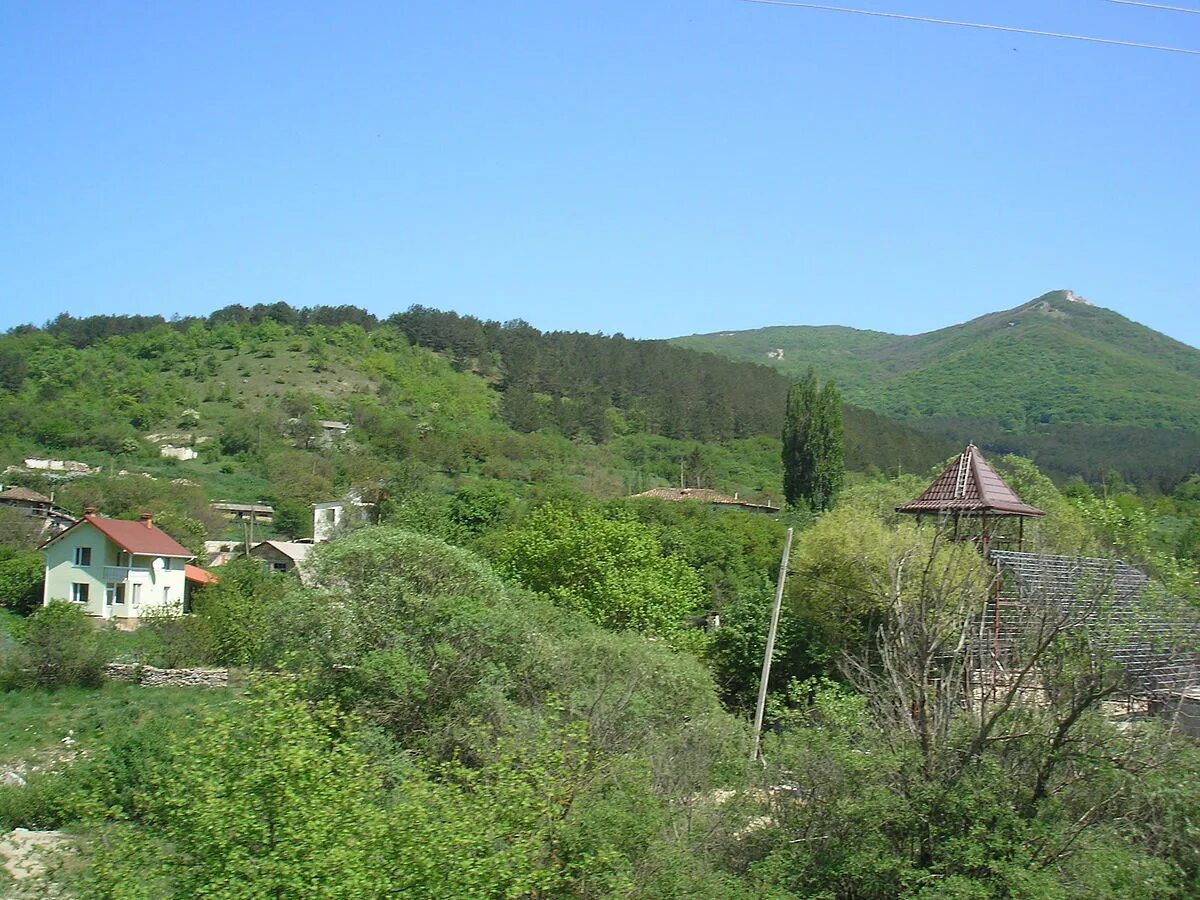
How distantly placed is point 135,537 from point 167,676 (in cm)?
1488

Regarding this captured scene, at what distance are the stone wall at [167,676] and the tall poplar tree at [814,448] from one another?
35.5m

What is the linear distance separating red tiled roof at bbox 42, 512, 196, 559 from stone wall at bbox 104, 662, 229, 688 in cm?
1207

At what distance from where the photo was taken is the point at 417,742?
58.1 ft

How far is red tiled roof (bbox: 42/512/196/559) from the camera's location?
144 ft

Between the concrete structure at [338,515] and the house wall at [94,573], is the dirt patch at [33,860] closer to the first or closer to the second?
the house wall at [94,573]

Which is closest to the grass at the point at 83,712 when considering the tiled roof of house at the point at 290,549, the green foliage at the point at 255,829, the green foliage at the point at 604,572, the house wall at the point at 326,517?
the green foliage at the point at 604,572

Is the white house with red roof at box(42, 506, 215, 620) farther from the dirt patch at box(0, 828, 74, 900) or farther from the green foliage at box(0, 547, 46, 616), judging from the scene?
the dirt patch at box(0, 828, 74, 900)

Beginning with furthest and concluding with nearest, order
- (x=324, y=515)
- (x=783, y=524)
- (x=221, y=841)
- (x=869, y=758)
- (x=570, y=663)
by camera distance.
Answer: (x=324, y=515)
(x=783, y=524)
(x=570, y=663)
(x=869, y=758)
(x=221, y=841)

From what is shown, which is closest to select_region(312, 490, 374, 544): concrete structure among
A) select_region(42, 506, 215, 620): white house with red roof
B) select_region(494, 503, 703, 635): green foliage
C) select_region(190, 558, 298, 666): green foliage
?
select_region(42, 506, 215, 620): white house with red roof

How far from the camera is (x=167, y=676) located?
32.2 metres

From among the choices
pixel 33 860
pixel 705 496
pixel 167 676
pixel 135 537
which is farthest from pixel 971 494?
pixel 705 496

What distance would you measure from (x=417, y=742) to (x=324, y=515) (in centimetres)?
4702

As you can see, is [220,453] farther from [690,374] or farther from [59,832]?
[59,832]

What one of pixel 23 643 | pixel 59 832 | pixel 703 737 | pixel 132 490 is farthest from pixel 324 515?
pixel 703 737
